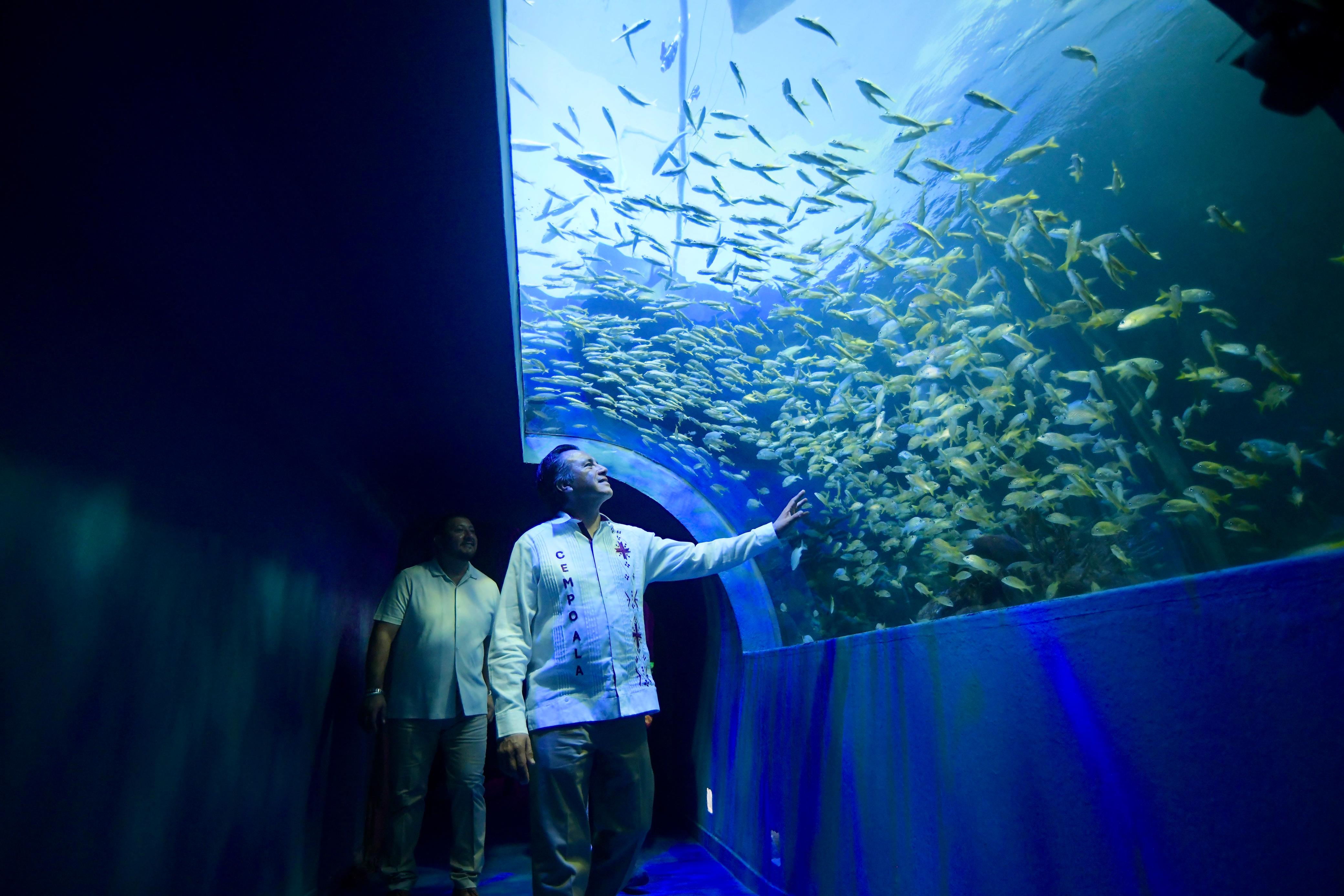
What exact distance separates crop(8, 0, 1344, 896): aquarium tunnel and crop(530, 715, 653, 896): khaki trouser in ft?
0.08

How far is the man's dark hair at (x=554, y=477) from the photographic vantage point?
3641 mm

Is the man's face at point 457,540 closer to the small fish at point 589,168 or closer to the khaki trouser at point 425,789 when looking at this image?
the khaki trouser at point 425,789

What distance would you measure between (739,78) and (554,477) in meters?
3.14

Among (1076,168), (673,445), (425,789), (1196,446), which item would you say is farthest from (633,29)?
(1196,446)

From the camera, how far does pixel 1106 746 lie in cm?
169

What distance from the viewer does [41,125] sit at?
5.70 feet

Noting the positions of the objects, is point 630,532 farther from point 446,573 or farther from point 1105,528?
point 1105,528

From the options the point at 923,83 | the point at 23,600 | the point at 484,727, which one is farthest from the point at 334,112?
the point at 923,83

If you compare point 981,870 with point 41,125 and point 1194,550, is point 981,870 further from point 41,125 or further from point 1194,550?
point 1194,550

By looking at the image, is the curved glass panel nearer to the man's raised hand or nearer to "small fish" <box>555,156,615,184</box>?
"small fish" <box>555,156,615,184</box>

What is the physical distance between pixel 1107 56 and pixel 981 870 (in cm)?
827

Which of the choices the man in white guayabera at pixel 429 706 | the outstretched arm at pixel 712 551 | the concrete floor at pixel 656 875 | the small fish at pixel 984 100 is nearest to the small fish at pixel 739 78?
the small fish at pixel 984 100

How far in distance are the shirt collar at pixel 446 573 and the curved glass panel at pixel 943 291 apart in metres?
2.00

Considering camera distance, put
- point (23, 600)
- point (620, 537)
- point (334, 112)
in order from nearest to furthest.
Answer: point (23, 600) < point (334, 112) < point (620, 537)
